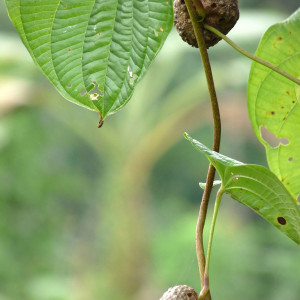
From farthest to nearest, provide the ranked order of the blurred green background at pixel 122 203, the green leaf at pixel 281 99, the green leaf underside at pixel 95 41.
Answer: the blurred green background at pixel 122 203, the green leaf at pixel 281 99, the green leaf underside at pixel 95 41

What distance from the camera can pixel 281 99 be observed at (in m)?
0.66

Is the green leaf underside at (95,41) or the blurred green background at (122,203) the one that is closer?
the green leaf underside at (95,41)

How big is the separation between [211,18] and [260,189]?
162 mm

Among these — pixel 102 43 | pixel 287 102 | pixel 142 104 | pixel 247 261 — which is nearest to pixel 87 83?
pixel 102 43

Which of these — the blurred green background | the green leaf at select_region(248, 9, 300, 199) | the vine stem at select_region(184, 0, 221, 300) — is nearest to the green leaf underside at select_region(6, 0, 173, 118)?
the vine stem at select_region(184, 0, 221, 300)

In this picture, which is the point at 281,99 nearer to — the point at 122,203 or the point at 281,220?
the point at 281,220

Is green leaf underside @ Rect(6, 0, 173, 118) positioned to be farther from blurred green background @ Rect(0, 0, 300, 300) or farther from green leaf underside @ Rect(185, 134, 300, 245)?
blurred green background @ Rect(0, 0, 300, 300)

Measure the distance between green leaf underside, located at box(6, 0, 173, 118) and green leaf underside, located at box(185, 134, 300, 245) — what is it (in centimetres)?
8

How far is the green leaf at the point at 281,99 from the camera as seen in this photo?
617mm

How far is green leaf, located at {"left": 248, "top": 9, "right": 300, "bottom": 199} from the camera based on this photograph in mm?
617

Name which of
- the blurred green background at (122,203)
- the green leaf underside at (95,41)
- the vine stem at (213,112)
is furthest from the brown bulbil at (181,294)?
the blurred green background at (122,203)

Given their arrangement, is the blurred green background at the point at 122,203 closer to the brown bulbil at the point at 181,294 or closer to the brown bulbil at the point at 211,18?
the brown bulbil at the point at 211,18

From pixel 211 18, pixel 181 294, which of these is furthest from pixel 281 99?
pixel 181 294

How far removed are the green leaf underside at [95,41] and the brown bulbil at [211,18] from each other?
74mm
